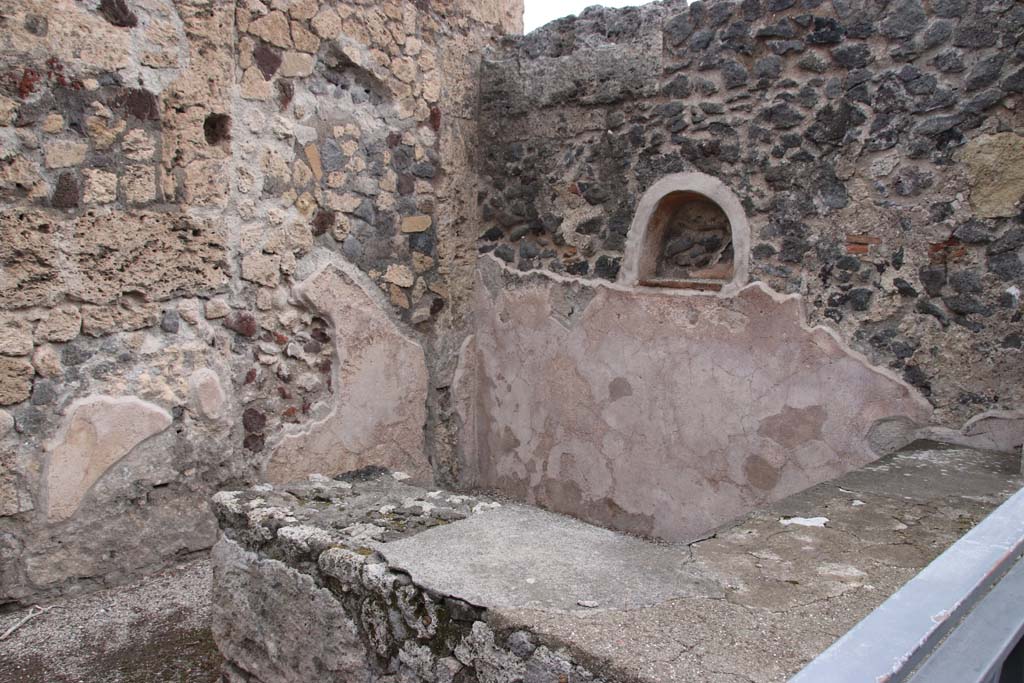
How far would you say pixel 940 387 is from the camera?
2877 mm

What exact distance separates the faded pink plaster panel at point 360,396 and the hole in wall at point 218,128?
0.64 m

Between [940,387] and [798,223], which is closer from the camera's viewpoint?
[940,387]

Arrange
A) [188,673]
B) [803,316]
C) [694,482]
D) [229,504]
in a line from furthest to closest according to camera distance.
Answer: [694,482], [803,316], [188,673], [229,504]

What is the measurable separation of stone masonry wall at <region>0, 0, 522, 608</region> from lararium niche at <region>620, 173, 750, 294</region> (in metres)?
0.97

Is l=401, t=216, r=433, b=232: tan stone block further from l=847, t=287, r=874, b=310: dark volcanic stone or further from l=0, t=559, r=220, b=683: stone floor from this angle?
l=847, t=287, r=874, b=310: dark volcanic stone

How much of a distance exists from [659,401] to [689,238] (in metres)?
0.70

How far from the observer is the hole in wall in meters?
3.18

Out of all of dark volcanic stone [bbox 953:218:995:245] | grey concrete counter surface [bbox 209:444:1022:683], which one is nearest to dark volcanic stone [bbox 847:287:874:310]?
dark volcanic stone [bbox 953:218:995:245]

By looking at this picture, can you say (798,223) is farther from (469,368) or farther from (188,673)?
(188,673)

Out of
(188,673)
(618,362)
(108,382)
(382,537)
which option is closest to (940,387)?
(618,362)

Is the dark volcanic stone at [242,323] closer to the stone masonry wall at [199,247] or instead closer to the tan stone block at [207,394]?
the stone masonry wall at [199,247]

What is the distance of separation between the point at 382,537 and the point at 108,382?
4.59 ft

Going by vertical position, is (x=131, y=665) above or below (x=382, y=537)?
below

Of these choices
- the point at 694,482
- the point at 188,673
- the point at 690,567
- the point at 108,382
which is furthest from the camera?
the point at 694,482
